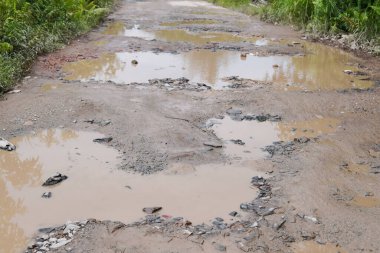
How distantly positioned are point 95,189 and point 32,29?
623 centimetres

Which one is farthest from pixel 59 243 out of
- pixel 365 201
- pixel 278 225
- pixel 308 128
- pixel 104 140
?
pixel 308 128

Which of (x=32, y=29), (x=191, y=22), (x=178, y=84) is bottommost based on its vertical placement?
(x=178, y=84)

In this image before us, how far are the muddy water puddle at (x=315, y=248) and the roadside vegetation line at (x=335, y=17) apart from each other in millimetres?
7218

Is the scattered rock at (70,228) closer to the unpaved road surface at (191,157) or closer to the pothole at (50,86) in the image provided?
the unpaved road surface at (191,157)

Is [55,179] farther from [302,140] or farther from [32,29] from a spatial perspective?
[32,29]

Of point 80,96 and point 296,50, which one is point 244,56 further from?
point 80,96

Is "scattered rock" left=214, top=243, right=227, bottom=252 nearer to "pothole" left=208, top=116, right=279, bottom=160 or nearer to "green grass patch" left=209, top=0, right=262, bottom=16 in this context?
"pothole" left=208, top=116, right=279, bottom=160

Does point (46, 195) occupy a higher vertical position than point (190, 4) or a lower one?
lower

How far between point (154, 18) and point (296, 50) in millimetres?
6224

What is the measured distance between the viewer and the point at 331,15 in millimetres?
11688

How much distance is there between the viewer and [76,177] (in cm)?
430

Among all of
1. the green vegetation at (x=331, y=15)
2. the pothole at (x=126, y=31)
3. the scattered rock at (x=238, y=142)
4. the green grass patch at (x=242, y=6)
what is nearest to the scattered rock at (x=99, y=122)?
the scattered rock at (x=238, y=142)

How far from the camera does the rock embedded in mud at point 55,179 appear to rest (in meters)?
4.17

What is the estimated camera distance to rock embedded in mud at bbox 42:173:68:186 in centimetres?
417
